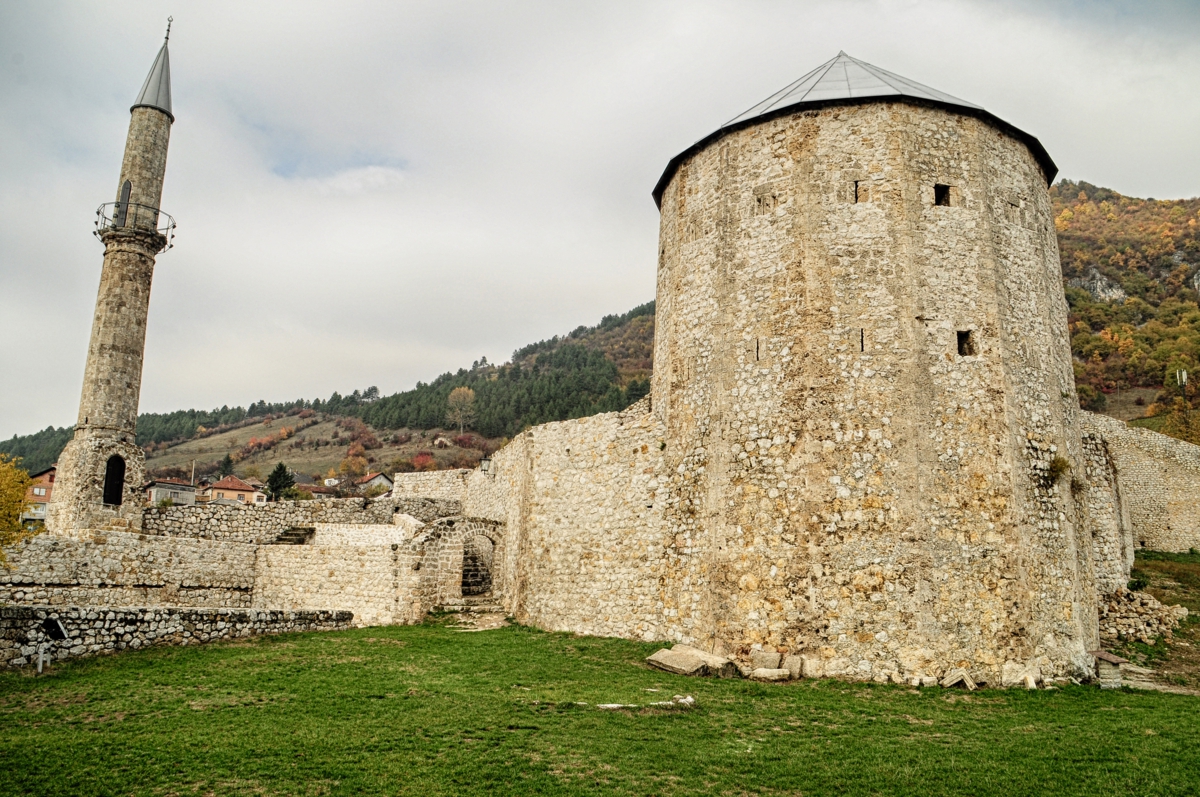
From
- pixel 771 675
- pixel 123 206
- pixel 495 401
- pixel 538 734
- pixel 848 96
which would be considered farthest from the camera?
pixel 495 401

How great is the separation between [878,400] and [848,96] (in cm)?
679

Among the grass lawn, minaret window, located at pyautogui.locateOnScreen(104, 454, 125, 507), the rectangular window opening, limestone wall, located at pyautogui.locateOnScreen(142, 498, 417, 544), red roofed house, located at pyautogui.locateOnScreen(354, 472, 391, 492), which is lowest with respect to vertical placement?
the grass lawn

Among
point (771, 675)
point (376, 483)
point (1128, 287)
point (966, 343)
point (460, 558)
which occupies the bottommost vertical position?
point (771, 675)

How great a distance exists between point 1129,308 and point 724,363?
71.4 meters

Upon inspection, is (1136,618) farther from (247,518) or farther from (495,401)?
(495,401)

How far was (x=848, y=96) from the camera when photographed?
16.2 meters

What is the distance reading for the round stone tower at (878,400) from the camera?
46.5 feet

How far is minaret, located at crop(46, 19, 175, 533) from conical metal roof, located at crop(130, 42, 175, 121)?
4 centimetres

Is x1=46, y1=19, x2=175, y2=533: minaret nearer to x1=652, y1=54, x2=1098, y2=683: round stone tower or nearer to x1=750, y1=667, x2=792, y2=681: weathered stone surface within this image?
x1=652, y1=54, x2=1098, y2=683: round stone tower

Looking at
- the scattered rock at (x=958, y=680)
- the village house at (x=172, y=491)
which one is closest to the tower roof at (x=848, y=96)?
the scattered rock at (x=958, y=680)

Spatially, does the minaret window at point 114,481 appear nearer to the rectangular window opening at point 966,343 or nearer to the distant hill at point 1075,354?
the rectangular window opening at point 966,343

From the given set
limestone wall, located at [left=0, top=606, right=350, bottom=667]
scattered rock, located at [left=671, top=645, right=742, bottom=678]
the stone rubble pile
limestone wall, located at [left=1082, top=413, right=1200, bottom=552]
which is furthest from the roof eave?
limestone wall, located at [left=1082, top=413, right=1200, bottom=552]

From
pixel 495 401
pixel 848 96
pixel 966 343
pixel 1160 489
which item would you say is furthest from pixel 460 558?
pixel 495 401

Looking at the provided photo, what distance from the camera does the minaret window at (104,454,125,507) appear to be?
82.0ft
